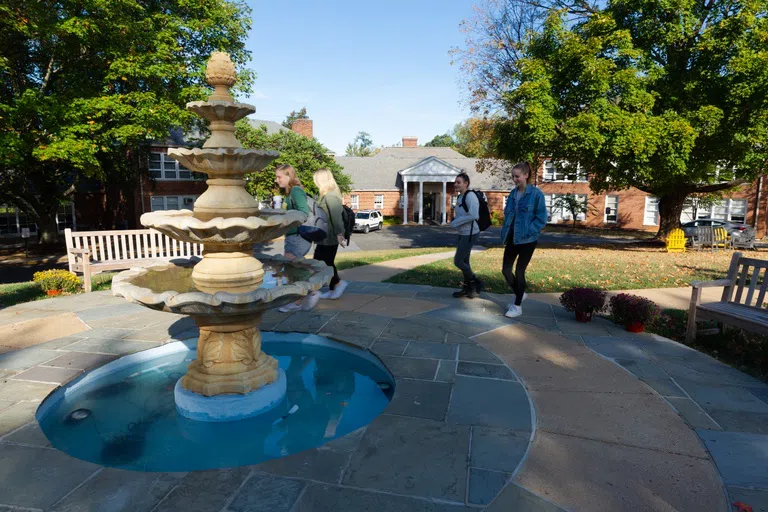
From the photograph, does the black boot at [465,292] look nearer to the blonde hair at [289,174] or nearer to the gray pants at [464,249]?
the gray pants at [464,249]

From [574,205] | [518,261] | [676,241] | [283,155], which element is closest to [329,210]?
[518,261]

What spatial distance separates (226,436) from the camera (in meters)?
3.53

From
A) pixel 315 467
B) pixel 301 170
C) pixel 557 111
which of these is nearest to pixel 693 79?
pixel 557 111

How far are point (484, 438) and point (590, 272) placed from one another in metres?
9.12

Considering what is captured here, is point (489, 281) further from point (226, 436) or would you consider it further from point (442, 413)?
point (226, 436)

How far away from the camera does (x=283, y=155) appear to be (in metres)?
26.8

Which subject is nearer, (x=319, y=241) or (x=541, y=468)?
(x=541, y=468)

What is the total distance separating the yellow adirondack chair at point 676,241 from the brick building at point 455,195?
53.1 feet

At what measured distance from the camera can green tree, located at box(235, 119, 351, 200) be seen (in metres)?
27.0

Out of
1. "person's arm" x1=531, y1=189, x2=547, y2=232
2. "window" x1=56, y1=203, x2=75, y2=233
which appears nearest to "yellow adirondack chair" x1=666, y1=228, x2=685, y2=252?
"person's arm" x1=531, y1=189, x2=547, y2=232

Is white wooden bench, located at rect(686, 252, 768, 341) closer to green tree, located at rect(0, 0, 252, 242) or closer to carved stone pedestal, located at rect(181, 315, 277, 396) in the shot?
carved stone pedestal, located at rect(181, 315, 277, 396)

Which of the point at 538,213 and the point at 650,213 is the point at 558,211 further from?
the point at 538,213

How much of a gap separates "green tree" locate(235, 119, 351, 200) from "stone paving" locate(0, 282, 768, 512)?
22517 mm

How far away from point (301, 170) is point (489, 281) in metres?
21.8
